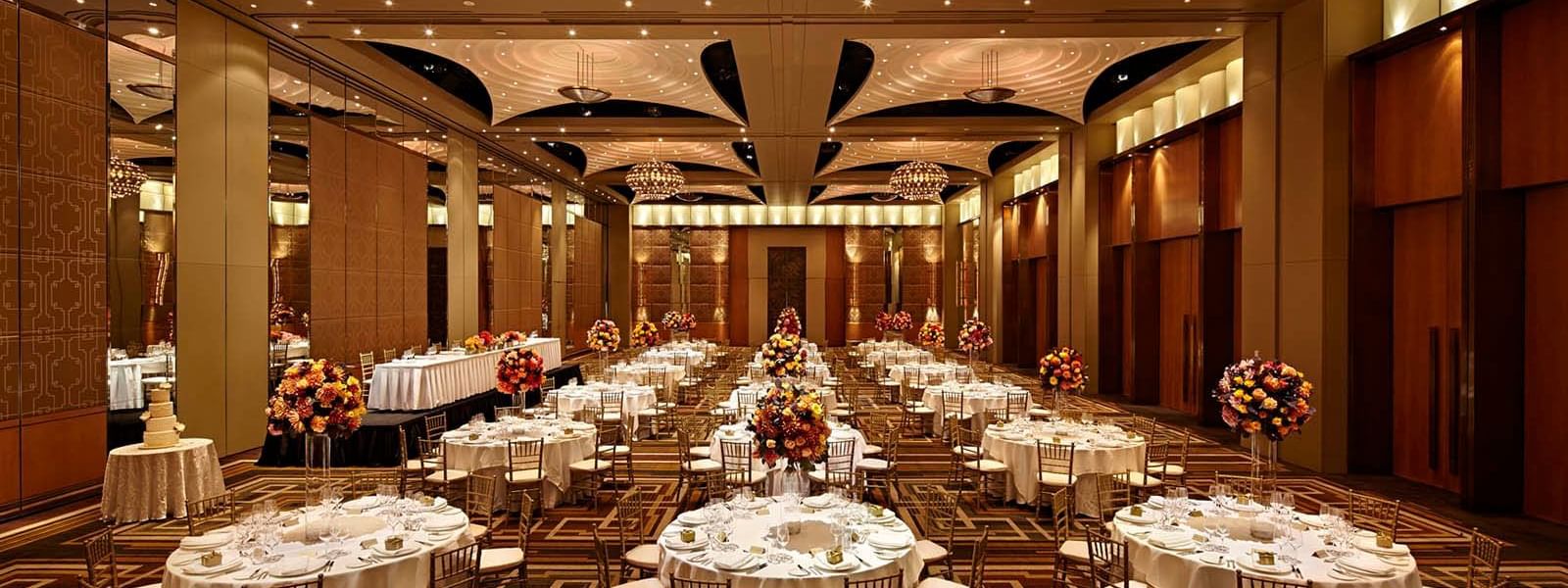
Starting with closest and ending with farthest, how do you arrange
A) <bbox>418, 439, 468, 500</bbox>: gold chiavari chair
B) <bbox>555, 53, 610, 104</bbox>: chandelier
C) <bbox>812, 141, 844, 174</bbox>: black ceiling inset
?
1. <bbox>418, 439, 468, 500</bbox>: gold chiavari chair
2. <bbox>555, 53, 610, 104</bbox>: chandelier
3. <bbox>812, 141, 844, 174</bbox>: black ceiling inset

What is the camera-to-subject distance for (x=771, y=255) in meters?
27.1

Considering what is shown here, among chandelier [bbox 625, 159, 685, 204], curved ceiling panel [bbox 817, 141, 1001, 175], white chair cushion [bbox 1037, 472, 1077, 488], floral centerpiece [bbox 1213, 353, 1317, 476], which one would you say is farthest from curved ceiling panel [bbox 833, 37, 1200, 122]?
floral centerpiece [bbox 1213, 353, 1317, 476]

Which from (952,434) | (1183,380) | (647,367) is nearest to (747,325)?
(647,367)

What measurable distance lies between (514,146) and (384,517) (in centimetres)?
1294

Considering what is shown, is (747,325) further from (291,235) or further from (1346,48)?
(1346,48)

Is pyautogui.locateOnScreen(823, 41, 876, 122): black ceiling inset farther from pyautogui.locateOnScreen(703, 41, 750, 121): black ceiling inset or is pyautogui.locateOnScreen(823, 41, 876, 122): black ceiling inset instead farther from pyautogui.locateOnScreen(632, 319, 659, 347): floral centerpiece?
pyautogui.locateOnScreen(632, 319, 659, 347): floral centerpiece

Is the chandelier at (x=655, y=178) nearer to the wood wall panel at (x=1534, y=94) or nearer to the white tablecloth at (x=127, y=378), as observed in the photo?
the white tablecloth at (x=127, y=378)

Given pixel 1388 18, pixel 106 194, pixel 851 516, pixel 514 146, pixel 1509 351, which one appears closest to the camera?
pixel 851 516

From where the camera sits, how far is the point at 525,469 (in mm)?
6848

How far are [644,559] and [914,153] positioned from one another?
48.3 feet

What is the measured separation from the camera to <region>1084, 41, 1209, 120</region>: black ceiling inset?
36.4 feet

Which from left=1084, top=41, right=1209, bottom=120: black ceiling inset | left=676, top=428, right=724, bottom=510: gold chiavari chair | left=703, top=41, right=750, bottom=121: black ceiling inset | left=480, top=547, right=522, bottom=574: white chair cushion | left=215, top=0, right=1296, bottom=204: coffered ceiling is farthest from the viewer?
left=1084, top=41, right=1209, bottom=120: black ceiling inset

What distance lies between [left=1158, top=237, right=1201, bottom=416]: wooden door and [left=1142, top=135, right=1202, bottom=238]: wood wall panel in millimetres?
306

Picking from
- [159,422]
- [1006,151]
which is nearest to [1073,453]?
[159,422]
